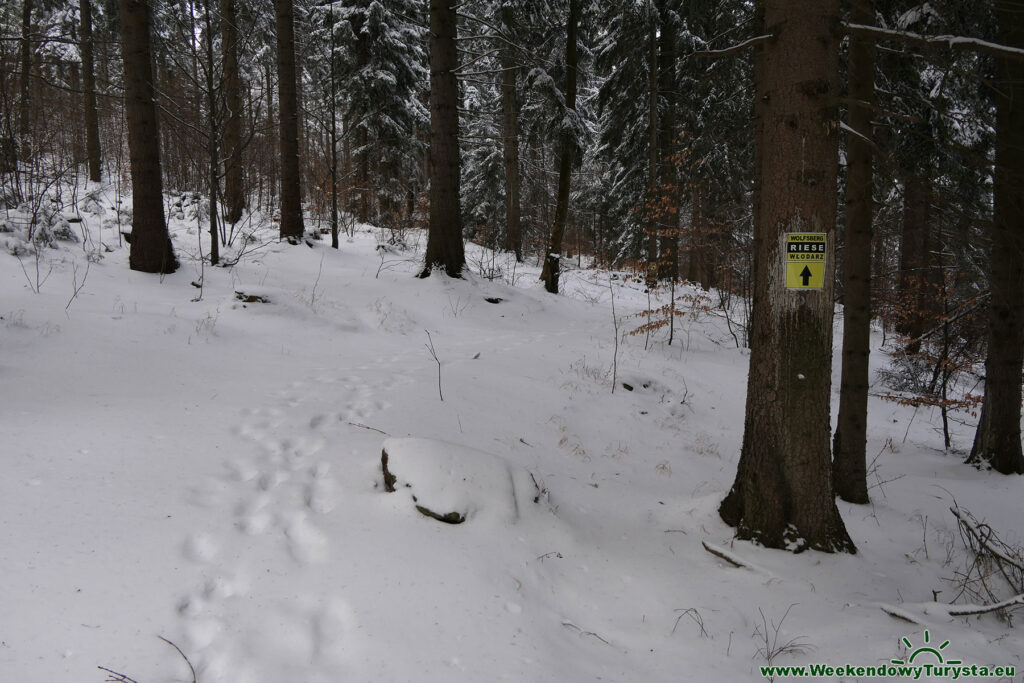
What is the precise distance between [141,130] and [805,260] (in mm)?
8847

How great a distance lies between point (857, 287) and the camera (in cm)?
502

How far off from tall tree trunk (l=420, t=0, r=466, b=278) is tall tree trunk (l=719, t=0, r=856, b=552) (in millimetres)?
7201

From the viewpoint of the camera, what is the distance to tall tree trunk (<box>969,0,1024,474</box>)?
551cm

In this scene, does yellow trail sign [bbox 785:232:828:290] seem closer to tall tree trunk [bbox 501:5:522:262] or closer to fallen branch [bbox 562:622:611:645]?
fallen branch [bbox 562:622:611:645]

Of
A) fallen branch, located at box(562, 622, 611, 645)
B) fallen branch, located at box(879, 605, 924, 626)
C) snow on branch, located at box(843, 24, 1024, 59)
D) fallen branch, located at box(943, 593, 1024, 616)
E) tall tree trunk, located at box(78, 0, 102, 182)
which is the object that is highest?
tall tree trunk, located at box(78, 0, 102, 182)

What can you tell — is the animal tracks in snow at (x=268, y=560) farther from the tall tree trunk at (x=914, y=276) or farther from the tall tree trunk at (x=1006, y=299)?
the tall tree trunk at (x=914, y=276)

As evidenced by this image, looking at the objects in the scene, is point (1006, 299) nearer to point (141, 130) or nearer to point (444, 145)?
point (444, 145)

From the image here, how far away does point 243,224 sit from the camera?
45.8 ft

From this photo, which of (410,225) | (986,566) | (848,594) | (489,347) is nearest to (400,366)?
(489,347)

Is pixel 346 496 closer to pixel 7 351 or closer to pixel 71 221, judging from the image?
pixel 7 351

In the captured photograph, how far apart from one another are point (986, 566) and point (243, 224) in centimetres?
1530

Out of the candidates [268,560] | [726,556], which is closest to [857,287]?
[726,556]

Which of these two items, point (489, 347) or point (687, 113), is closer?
point (489, 347)

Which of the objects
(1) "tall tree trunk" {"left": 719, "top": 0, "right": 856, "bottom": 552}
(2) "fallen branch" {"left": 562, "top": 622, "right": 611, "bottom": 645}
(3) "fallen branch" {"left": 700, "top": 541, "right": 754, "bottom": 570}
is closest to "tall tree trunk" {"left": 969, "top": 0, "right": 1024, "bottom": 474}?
(1) "tall tree trunk" {"left": 719, "top": 0, "right": 856, "bottom": 552}
